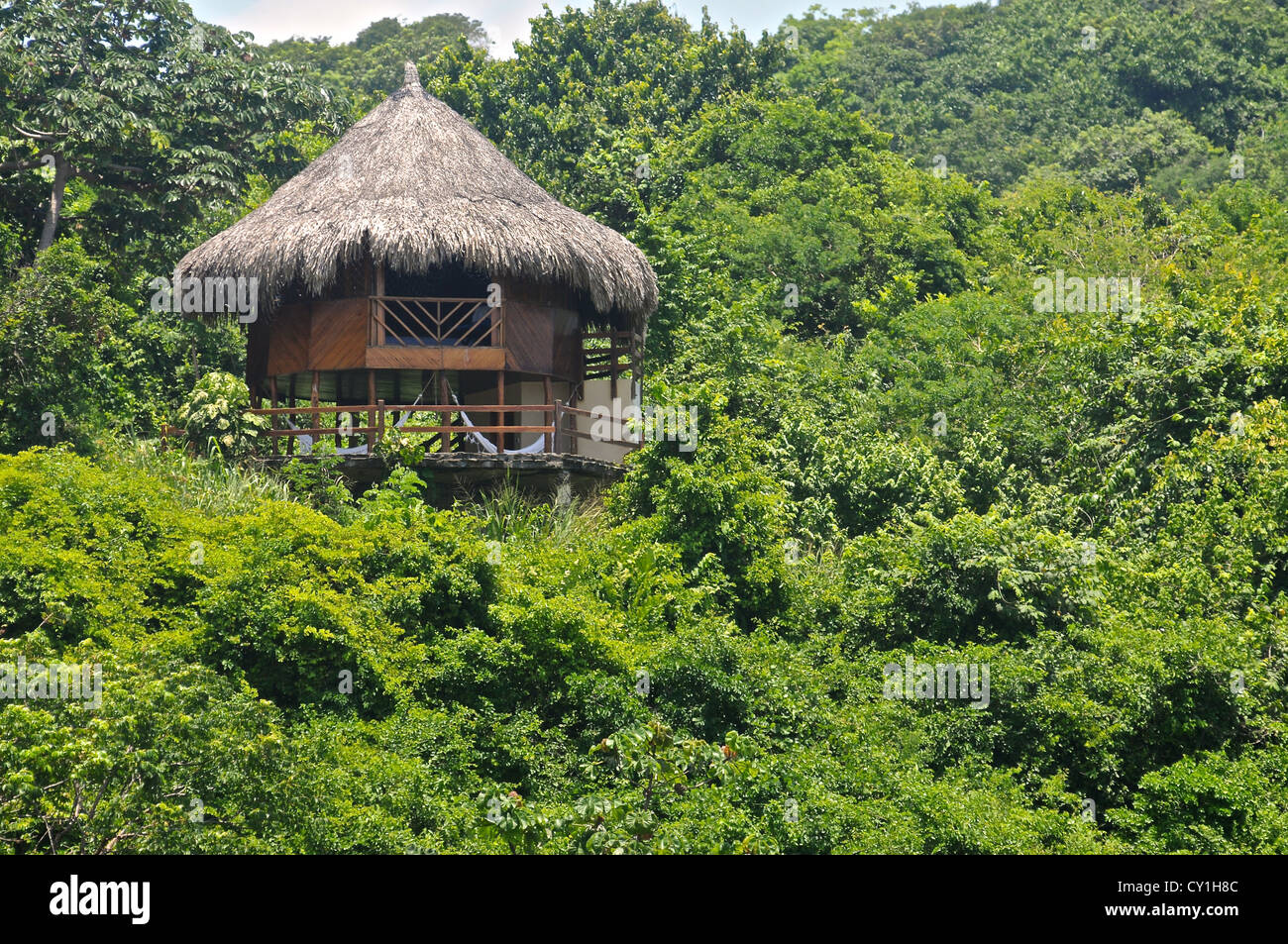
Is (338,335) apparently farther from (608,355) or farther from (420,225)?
(608,355)

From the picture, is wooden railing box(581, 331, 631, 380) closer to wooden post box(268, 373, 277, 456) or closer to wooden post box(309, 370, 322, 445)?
wooden post box(309, 370, 322, 445)

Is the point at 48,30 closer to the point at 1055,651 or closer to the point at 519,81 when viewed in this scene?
the point at 519,81

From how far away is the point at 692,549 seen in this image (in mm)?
16547

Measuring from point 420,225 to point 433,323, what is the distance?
6.15 ft

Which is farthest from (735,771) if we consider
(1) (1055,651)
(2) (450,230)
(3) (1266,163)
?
(3) (1266,163)

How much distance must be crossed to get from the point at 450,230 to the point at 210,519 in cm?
473

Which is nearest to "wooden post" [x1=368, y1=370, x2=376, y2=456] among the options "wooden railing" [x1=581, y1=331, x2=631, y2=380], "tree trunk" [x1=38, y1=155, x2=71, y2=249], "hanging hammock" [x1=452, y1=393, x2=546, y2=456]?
"hanging hammock" [x1=452, y1=393, x2=546, y2=456]

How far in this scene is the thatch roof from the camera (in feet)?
58.9

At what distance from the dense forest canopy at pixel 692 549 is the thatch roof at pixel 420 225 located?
1.51 meters

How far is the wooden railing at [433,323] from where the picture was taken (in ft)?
60.7

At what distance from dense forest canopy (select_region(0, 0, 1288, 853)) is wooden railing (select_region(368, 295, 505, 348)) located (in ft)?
6.54

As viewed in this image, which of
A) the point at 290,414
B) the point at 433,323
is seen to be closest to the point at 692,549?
the point at 433,323

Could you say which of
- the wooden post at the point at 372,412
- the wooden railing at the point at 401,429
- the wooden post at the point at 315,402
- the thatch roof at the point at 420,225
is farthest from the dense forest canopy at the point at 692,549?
the thatch roof at the point at 420,225

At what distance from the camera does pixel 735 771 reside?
12.1 metres
